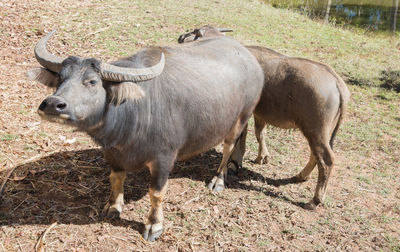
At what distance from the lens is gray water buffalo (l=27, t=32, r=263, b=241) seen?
3162 mm

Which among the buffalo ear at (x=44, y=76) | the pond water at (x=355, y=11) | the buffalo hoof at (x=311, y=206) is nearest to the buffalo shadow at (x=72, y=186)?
the buffalo hoof at (x=311, y=206)

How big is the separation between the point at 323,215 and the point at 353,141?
93.6 inches

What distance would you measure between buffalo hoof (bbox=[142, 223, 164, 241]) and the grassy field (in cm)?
10

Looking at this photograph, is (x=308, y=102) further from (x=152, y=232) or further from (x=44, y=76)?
(x=44, y=76)

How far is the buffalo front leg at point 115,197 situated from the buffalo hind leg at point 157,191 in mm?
420

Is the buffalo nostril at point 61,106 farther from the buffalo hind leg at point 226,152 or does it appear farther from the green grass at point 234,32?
the green grass at point 234,32

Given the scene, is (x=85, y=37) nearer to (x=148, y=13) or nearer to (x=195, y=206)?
(x=148, y=13)

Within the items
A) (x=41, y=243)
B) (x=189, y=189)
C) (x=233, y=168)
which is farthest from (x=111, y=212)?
(x=233, y=168)

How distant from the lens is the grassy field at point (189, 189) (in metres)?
3.94

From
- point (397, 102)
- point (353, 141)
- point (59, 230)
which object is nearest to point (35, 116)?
point (59, 230)

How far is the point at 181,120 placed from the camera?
382 centimetres

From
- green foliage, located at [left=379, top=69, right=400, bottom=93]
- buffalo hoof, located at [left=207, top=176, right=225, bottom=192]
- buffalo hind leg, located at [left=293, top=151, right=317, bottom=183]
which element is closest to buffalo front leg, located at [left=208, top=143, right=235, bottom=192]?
buffalo hoof, located at [left=207, top=176, right=225, bottom=192]

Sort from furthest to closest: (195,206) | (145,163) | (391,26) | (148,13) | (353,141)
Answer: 1. (391,26)
2. (148,13)
3. (353,141)
4. (195,206)
5. (145,163)

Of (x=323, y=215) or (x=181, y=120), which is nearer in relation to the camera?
(x=181, y=120)
